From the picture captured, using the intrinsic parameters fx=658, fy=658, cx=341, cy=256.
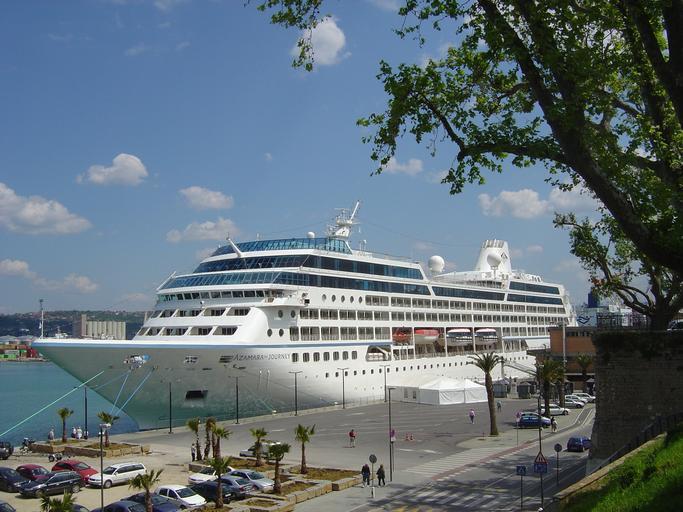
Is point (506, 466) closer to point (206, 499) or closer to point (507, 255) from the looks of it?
point (206, 499)

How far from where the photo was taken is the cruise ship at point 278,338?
3584 centimetres

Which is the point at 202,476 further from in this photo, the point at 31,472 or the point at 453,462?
the point at 453,462

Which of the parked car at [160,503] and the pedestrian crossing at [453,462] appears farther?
the pedestrian crossing at [453,462]

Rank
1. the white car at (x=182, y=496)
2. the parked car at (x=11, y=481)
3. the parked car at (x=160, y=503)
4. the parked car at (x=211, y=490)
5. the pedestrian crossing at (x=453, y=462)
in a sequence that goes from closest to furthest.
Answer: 1. the parked car at (x=160, y=503)
2. the white car at (x=182, y=496)
3. the parked car at (x=211, y=490)
4. the parked car at (x=11, y=481)
5. the pedestrian crossing at (x=453, y=462)

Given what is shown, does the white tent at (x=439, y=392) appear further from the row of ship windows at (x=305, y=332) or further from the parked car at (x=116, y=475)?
the parked car at (x=116, y=475)

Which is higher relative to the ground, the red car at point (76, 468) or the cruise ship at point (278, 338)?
the cruise ship at point (278, 338)

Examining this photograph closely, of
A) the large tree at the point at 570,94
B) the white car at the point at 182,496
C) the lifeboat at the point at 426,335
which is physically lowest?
the white car at the point at 182,496

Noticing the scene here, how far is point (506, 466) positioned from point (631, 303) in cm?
883

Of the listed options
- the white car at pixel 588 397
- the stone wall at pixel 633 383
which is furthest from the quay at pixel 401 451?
the white car at pixel 588 397

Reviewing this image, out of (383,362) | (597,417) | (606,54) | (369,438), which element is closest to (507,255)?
(383,362)

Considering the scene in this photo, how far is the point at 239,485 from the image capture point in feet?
75.9

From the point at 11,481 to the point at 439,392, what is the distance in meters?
30.1

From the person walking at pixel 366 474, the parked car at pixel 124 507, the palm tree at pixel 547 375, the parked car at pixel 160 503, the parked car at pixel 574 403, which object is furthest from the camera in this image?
the parked car at pixel 574 403

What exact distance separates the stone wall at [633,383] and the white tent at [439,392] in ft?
90.9
